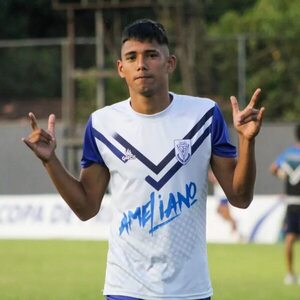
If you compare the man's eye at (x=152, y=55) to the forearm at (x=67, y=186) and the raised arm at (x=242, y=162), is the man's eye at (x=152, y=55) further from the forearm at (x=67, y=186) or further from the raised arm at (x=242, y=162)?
the forearm at (x=67, y=186)

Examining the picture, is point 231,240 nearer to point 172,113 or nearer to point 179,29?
point 179,29

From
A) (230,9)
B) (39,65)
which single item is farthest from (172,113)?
(230,9)

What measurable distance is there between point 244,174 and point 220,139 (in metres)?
0.25

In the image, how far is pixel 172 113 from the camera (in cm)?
684

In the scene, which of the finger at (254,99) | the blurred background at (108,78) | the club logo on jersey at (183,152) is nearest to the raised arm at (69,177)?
the club logo on jersey at (183,152)

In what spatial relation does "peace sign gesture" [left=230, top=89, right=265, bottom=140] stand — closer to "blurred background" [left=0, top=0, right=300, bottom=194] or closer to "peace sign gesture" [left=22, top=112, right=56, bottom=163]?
"peace sign gesture" [left=22, top=112, right=56, bottom=163]

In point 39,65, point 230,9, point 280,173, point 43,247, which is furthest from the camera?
point 230,9

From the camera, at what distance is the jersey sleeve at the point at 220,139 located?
678 centimetres

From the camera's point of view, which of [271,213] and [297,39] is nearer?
[271,213]

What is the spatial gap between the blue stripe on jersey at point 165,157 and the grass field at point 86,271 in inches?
309

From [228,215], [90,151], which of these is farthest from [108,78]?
[90,151]

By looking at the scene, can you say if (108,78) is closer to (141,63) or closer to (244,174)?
(141,63)

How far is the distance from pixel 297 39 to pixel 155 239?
1108 inches

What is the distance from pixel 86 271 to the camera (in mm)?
18938
